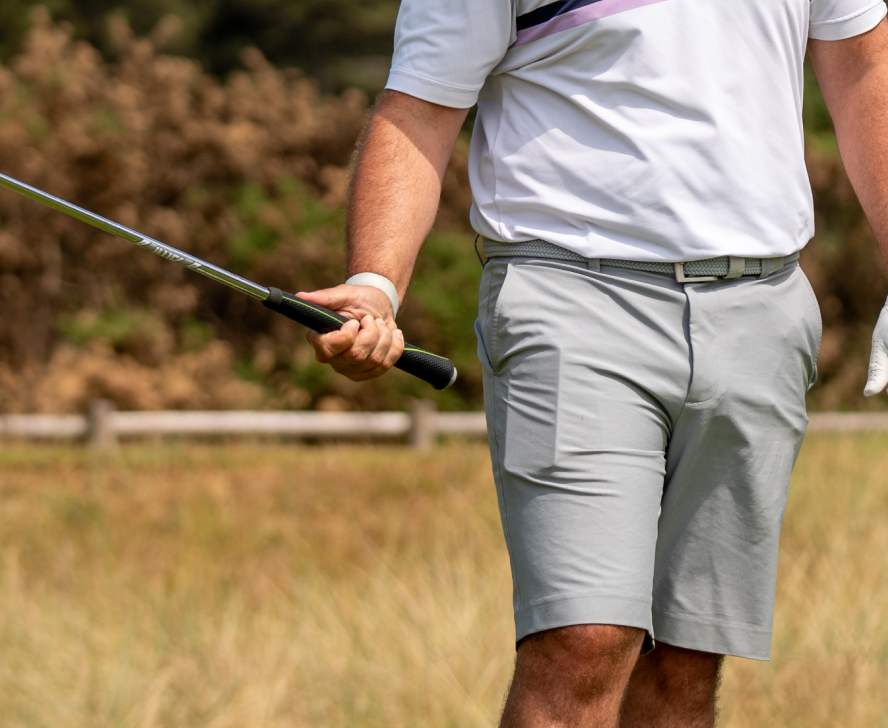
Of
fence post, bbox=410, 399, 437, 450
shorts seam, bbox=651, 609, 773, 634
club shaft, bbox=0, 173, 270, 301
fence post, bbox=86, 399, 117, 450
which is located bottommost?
fence post, bbox=410, 399, 437, 450

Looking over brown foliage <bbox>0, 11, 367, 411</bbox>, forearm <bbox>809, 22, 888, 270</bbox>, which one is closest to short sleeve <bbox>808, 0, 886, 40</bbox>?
forearm <bbox>809, 22, 888, 270</bbox>

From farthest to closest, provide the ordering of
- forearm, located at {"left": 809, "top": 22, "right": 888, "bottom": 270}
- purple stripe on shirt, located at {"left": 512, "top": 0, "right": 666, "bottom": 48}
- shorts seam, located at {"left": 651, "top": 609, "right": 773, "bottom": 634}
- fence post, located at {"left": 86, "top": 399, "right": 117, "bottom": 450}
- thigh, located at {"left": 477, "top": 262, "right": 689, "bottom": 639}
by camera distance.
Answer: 1. fence post, located at {"left": 86, "top": 399, "right": 117, "bottom": 450}
2. forearm, located at {"left": 809, "top": 22, "right": 888, "bottom": 270}
3. shorts seam, located at {"left": 651, "top": 609, "right": 773, "bottom": 634}
4. purple stripe on shirt, located at {"left": 512, "top": 0, "right": 666, "bottom": 48}
5. thigh, located at {"left": 477, "top": 262, "right": 689, "bottom": 639}

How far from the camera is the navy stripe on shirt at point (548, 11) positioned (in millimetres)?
2021

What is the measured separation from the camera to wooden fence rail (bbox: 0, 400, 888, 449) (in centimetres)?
891

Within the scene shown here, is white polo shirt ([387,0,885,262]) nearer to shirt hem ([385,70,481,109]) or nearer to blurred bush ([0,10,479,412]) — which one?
shirt hem ([385,70,481,109])

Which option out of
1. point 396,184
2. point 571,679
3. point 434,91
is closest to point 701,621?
point 571,679

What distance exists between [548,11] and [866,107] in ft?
2.26

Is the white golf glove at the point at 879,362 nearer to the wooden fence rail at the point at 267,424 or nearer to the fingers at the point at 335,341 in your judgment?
the fingers at the point at 335,341

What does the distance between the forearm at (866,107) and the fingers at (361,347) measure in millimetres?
988

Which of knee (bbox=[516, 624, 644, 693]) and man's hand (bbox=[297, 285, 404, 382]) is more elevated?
man's hand (bbox=[297, 285, 404, 382])

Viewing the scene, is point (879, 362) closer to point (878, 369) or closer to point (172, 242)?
point (878, 369)

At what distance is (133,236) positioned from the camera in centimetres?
190

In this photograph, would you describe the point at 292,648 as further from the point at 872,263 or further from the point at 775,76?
the point at 872,263

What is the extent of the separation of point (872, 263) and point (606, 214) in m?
11.2
